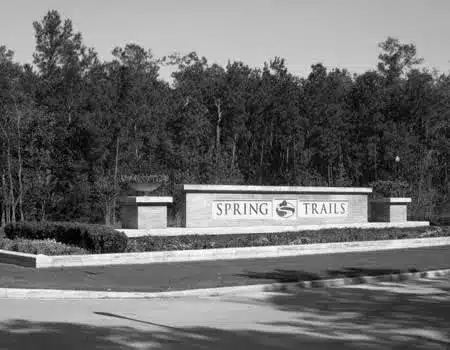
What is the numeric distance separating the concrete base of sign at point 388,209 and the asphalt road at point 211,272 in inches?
371

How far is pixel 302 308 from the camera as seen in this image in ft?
39.0

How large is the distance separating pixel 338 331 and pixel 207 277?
590 centimetres

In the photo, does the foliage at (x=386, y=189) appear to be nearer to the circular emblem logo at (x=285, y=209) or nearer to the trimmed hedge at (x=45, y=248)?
the circular emblem logo at (x=285, y=209)

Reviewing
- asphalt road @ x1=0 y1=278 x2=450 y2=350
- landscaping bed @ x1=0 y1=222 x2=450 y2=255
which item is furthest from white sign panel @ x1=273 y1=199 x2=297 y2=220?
asphalt road @ x1=0 y1=278 x2=450 y2=350

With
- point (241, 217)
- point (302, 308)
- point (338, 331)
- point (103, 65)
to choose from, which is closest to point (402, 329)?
point (338, 331)

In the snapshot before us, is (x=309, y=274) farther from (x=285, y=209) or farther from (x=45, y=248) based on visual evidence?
(x=285, y=209)

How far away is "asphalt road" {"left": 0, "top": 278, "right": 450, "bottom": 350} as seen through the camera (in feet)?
29.2

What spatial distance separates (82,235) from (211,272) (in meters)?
4.37

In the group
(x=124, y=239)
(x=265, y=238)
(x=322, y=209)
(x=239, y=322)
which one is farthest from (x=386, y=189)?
(x=239, y=322)

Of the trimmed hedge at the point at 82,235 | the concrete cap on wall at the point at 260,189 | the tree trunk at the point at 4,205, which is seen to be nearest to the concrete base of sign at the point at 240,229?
the concrete cap on wall at the point at 260,189

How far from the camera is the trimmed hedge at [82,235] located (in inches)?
725

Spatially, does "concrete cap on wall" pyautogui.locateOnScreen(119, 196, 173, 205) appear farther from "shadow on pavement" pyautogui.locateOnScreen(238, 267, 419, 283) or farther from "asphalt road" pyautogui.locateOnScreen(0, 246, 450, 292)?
"shadow on pavement" pyautogui.locateOnScreen(238, 267, 419, 283)

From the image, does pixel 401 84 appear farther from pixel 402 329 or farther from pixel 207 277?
pixel 402 329

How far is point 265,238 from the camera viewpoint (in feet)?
73.4
